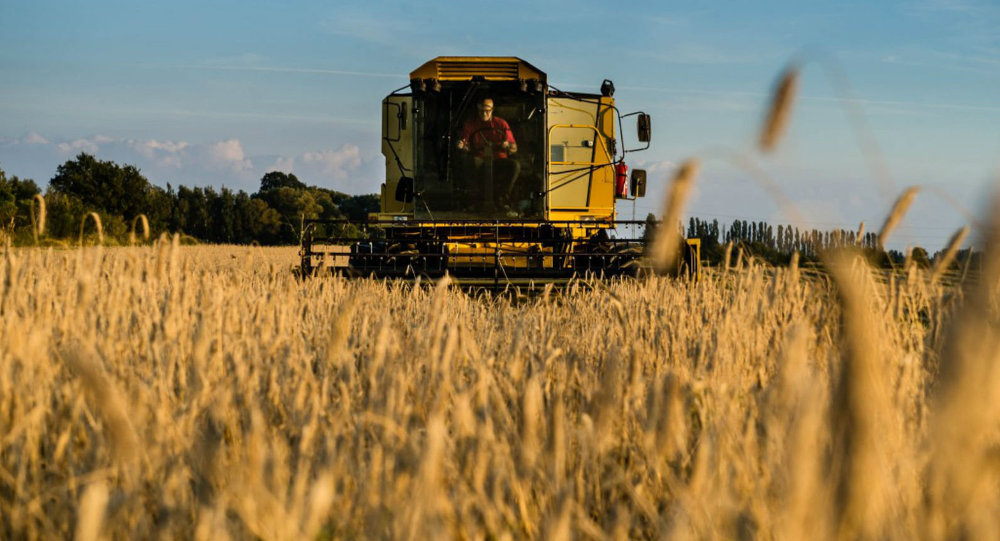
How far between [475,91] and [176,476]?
340 inches

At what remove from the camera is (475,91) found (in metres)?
10.1

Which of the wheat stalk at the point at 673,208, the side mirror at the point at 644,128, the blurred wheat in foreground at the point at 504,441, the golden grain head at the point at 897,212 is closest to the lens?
the blurred wheat in foreground at the point at 504,441

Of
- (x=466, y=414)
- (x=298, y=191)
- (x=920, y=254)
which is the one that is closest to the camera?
(x=466, y=414)

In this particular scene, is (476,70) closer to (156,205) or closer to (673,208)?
(673,208)

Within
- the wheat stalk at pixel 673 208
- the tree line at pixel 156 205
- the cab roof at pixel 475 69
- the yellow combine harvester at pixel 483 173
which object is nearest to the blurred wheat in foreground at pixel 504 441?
the wheat stalk at pixel 673 208

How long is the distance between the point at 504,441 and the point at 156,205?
44.5 meters

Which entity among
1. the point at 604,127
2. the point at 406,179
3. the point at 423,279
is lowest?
the point at 423,279

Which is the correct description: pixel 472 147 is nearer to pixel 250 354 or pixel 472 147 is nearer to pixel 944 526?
pixel 250 354

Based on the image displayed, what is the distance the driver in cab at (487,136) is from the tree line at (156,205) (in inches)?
673

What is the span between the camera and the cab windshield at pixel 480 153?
1017 centimetres

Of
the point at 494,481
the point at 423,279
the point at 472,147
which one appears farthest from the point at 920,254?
the point at 472,147

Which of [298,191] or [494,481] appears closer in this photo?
[494,481]

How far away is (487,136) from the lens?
33.6 ft

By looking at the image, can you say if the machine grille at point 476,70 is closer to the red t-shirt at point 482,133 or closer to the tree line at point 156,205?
the red t-shirt at point 482,133
